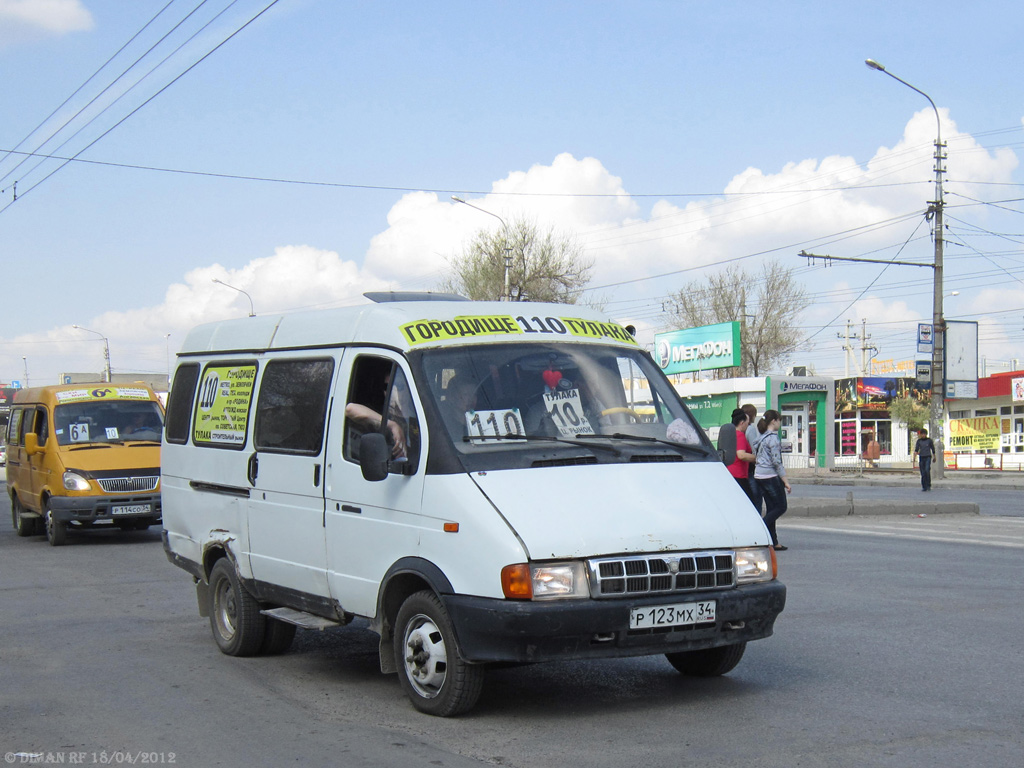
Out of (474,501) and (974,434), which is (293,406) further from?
(974,434)

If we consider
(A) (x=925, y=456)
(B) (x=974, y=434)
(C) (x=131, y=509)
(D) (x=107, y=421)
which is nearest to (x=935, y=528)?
(C) (x=131, y=509)

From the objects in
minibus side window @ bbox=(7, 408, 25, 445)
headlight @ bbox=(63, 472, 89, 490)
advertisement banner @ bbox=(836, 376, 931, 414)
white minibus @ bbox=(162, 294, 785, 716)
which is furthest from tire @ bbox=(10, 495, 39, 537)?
advertisement banner @ bbox=(836, 376, 931, 414)

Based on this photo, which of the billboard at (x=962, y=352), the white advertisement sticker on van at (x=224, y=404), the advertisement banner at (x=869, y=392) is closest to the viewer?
the white advertisement sticker on van at (x=224, y=404)

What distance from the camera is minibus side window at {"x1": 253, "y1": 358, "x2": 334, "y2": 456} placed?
6906 mm

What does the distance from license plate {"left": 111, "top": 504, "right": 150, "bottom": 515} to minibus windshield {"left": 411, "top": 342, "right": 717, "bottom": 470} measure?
1116cm

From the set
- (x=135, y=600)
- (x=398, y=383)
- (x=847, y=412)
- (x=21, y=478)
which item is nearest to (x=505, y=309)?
(x=398, y=383)

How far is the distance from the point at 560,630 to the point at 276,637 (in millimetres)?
2983

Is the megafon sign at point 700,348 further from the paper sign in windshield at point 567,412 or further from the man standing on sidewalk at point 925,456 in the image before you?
the paper sign in windshield at point 567,412

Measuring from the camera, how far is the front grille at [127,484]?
1617 cm

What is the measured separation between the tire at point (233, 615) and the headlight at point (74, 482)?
8.81m

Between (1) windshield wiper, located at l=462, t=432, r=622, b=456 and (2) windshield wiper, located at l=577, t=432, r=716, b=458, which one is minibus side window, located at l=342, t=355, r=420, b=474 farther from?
(2) windshield wiper, located at l=577, t=432, r=716, b=458

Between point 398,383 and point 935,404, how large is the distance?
33869 millimetres

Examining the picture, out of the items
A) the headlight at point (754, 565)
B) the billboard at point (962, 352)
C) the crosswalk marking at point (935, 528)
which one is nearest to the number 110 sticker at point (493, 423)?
the headlight at point (754, 565)

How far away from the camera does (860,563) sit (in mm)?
13039
